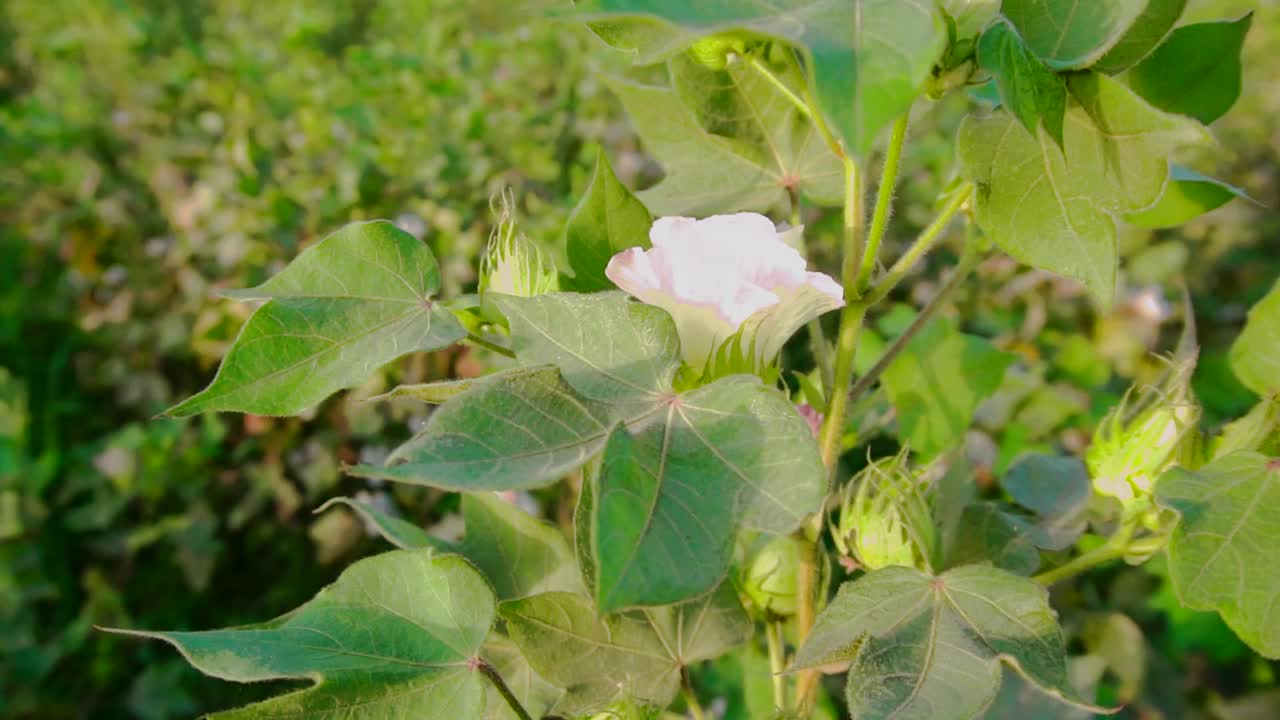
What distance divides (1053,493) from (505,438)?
409mm

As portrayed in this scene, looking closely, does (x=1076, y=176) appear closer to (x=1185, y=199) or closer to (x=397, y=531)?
(x=1185, y=199)

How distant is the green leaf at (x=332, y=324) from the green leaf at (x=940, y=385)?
0.40m

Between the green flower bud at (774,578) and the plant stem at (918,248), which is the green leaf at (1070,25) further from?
the green flower bud at (774,578)

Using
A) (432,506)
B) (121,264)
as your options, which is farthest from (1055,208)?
(121,264)

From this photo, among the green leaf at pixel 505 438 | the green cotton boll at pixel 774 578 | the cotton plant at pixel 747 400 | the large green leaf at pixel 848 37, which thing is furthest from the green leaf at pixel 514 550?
the large green leaf at pixel 848 37

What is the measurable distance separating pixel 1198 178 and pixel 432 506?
46.2 inches

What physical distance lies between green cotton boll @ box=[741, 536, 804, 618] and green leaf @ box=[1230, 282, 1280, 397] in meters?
0.25

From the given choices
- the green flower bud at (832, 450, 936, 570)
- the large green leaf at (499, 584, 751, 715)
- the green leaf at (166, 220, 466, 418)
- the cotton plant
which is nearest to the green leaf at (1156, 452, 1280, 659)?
the cotton plant

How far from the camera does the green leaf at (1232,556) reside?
0.43 meters

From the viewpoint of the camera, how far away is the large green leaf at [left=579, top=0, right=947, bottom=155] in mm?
278

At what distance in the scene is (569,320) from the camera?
40 centimetres

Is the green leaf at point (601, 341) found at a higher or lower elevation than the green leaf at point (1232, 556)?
higher

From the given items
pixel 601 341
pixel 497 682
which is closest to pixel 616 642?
pixel 497 682

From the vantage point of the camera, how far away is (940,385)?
775 mm
